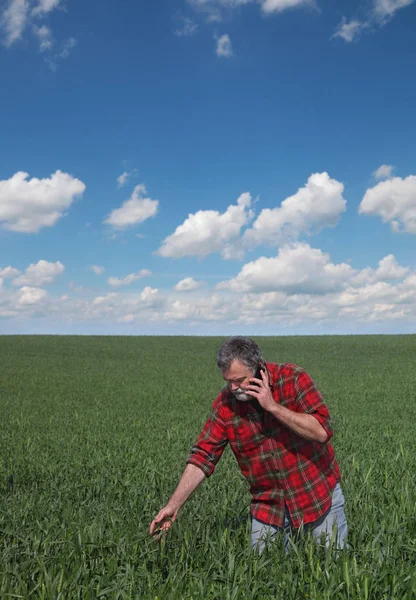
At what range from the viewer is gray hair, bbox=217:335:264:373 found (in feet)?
12.0

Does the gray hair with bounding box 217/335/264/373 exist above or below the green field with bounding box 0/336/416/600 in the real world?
above

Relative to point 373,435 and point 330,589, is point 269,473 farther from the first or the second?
point 373,435

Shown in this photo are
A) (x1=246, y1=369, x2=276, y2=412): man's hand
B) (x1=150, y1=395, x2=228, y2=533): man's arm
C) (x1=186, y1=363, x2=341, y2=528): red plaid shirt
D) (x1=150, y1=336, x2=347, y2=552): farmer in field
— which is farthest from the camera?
(x1=150, y1=395, x2=228, y2=533): man's arm

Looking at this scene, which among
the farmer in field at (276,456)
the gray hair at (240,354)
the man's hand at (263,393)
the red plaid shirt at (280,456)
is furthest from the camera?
the red plaid shirt at (280,456)

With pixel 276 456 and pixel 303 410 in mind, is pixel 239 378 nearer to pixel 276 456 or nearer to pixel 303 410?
pixel 303 410

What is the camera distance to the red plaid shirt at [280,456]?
398cm

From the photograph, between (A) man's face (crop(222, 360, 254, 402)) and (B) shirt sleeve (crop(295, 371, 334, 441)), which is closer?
(A) man's face (crop(222, 360, 254, 402))

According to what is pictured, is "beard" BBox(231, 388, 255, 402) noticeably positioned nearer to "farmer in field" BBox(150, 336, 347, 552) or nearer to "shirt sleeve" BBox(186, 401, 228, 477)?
"farmer in field" BBox(150, 336, 347, 552)

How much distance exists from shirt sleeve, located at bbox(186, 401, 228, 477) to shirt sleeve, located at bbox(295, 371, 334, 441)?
2.06 feet

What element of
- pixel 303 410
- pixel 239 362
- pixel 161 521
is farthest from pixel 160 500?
pixel 239 362

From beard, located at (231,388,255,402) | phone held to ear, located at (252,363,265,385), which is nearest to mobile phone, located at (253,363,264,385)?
phone held to ear, located at (252,363,265,385)

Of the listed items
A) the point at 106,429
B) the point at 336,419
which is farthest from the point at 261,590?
the point at 336,419

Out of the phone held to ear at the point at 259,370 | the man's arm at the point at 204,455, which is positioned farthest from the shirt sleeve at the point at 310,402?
the man's arm at the point at 204,455

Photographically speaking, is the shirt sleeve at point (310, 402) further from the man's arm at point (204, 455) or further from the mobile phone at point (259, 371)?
the man's arm at point (204, 455)
